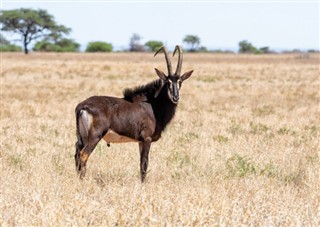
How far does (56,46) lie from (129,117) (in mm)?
100501

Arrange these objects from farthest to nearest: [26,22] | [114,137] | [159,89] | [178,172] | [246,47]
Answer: [246,47], [26,22], [159,89], [178,172], [114,137]

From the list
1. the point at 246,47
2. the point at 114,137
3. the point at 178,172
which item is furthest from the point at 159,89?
the point at 246,47

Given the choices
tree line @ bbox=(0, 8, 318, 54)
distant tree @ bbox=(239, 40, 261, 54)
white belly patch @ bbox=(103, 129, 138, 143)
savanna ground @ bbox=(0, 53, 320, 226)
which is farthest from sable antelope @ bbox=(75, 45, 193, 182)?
distant tree @ bbox=(239, 40, 261, 54)

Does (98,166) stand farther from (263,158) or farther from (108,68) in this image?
(108,68)

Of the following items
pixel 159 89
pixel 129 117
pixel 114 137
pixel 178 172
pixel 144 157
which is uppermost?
pixel 159 89

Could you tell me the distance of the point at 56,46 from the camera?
106m

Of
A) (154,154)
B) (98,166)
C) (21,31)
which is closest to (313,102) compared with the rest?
(154,154)

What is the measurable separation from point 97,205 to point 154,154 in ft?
14.5

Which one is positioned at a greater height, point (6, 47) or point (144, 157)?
point (6, 47)

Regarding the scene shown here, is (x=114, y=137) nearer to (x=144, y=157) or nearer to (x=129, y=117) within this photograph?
(x=129, y=117)

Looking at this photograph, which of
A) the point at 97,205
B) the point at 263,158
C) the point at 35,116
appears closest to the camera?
the point at 97,205

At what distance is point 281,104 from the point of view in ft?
65.4

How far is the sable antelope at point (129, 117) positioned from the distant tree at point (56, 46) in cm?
9720

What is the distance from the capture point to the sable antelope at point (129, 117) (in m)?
7.89
